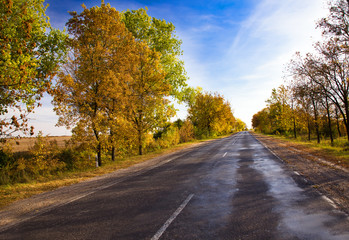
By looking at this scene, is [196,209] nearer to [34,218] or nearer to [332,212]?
[332,212]

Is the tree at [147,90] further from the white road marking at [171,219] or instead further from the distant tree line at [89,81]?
the white road marking at [171,219]

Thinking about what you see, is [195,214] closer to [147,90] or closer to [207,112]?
[147,90]

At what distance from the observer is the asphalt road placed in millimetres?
3717

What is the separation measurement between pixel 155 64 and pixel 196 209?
1621cm

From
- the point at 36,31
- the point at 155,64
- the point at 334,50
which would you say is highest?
the point at 36,31

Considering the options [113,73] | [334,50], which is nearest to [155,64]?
[113,73]

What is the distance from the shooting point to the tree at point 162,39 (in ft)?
71.2

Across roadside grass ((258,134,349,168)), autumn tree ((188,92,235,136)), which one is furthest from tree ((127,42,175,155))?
autumn tree ((188,92,235,136))

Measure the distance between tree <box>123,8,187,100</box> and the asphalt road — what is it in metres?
15.0

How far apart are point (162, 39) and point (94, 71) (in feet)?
40.8

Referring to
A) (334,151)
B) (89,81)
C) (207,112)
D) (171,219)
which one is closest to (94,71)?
(89,81)

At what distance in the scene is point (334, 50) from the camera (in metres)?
15.8

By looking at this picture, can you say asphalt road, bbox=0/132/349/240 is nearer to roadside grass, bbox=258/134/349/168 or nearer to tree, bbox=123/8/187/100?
roadside grass, bbox=258/134/349/168

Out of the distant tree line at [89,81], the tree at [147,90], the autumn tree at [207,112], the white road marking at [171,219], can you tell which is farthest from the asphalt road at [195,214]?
the autumn tree at [207,112]
